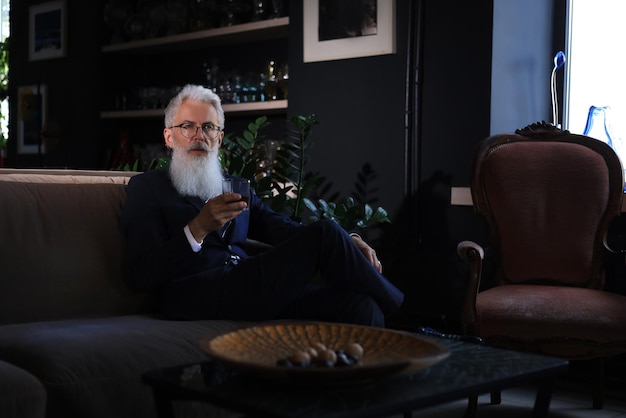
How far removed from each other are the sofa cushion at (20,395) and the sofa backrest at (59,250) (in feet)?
1.87

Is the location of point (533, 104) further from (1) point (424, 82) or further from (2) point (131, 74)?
(2) point (131, 74)

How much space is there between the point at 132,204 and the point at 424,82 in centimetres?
181

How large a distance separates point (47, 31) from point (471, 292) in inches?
178

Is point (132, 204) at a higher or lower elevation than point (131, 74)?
lower

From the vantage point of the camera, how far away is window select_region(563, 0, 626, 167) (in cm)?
413

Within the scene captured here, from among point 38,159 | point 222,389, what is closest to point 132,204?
point 222,389

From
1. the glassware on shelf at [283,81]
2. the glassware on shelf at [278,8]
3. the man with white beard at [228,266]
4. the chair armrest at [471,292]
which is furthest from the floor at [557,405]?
the glassware on shelf at [278,8]

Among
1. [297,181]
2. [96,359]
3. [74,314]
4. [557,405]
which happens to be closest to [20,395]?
[96,359]

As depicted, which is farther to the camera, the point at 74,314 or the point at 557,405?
the point at 557,405

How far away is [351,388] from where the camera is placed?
1646 millimetres

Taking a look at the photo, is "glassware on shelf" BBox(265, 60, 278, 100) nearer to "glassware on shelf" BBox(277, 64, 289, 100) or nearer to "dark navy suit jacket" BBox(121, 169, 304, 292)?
"glassware on shelf" BBox(277, 64, 289, 100)

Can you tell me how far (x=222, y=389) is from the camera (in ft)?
5.34

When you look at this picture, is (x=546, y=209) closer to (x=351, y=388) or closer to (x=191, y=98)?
(x=191, y=98)

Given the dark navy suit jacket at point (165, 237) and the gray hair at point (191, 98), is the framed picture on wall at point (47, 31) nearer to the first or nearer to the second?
the gray hair at point (191, 98)
